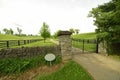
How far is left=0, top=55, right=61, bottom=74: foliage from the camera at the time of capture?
26.2ft

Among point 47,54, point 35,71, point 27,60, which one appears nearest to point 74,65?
point 47,54

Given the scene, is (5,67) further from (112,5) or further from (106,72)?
(112,5)

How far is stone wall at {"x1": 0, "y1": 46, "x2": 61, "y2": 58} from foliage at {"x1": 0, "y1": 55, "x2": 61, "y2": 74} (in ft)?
0.92

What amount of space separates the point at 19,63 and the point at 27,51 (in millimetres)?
1004

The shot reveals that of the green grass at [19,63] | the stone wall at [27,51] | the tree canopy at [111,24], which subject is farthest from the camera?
the tree canopy at [111,24]

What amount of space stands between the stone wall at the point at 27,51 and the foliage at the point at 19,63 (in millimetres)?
280

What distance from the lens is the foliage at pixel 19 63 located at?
26.2ft

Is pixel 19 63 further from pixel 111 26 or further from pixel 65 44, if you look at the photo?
pixel 111 26

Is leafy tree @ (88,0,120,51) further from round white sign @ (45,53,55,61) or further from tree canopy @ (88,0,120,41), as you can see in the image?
round white sign @ (45,53,55,61)

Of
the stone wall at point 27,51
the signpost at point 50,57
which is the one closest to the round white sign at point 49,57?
the signpost at point 50,57

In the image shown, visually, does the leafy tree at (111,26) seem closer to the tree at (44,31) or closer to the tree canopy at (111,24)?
the tree canopy at (111,24)

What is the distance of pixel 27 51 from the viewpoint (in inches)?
349

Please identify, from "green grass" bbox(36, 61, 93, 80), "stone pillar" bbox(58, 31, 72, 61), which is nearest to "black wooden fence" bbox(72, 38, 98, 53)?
"stone pillar" bbox(58, 31, 72, 61)

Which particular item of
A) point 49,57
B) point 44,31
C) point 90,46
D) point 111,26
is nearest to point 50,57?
point 49,57
